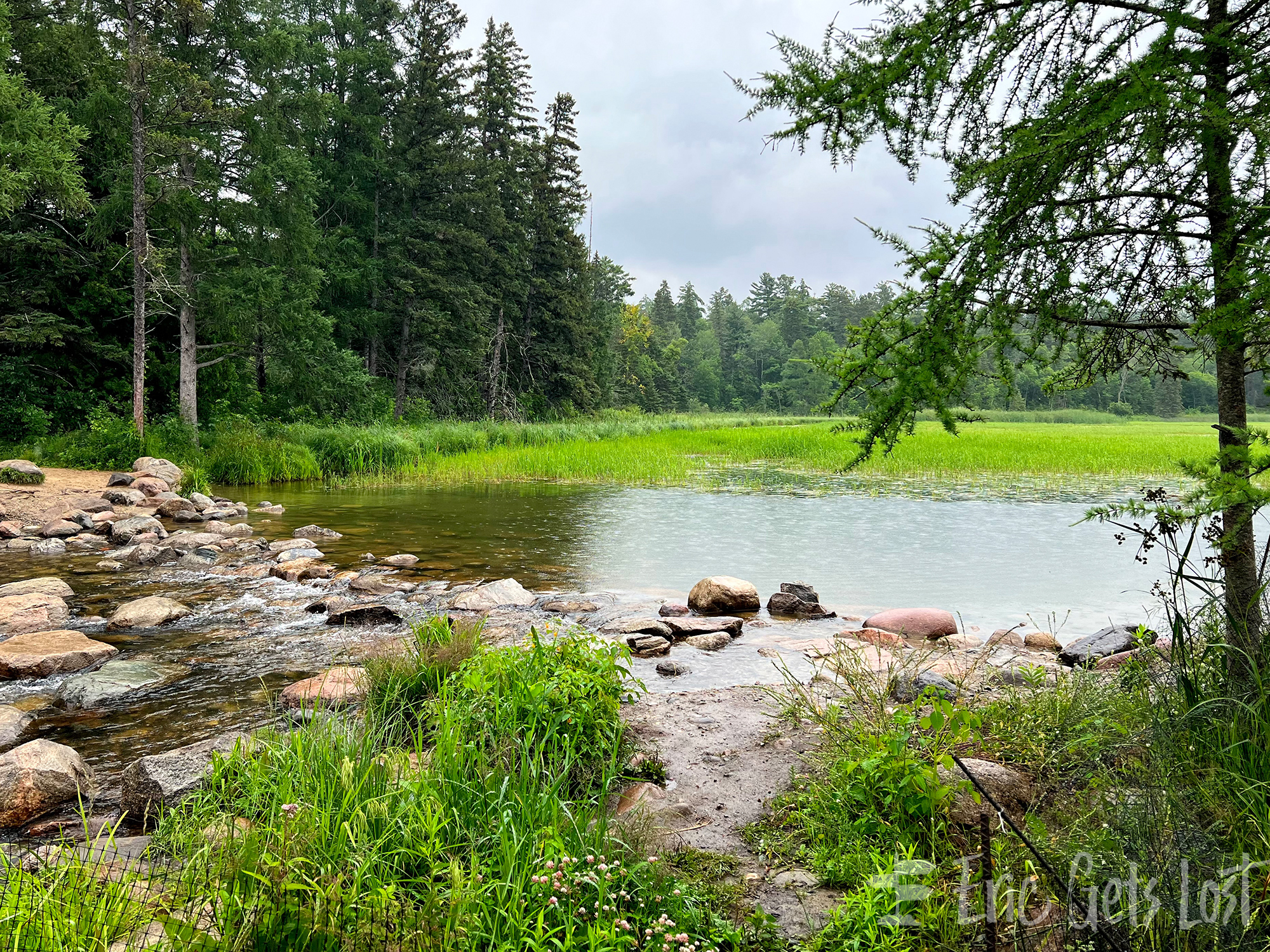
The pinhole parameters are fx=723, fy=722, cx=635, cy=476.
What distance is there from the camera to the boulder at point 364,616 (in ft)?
22.6

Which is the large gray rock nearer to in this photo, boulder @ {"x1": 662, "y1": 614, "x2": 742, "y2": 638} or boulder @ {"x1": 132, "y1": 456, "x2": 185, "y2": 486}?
boulder @ {"x1": 662, "y1": 614, "x2": 742, "y2": 638}

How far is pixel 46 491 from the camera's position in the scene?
1338 centimetres

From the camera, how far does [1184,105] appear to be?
8.49ft

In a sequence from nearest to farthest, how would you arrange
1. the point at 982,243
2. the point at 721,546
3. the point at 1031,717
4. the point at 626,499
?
the point at 982,243, the point at 1031,717, the point at 721,546, the point at 626,499

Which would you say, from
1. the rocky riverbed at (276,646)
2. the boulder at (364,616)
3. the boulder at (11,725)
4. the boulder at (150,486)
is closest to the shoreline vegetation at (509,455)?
the boulder at (150,486)

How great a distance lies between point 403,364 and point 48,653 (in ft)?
92.4

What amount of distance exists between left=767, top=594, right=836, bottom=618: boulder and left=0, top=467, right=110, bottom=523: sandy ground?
460 inches

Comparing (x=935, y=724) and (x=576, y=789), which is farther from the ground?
(x=935, y=724)

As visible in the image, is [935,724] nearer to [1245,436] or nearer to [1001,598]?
[1245,436]

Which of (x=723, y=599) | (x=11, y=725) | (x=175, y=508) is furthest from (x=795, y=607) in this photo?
(x=175, y=508)

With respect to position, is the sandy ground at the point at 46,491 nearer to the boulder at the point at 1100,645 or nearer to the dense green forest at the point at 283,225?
the dense green forest at the point at 283,225

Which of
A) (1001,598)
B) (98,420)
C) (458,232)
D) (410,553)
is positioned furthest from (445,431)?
(1001,598)

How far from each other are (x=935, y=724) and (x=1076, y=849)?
0.58m

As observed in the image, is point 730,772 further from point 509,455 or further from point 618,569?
point 509,455
